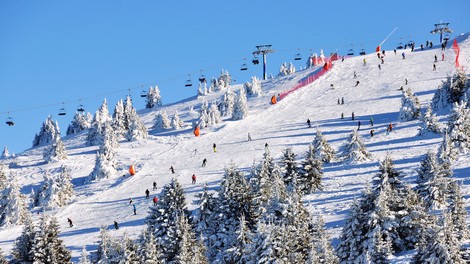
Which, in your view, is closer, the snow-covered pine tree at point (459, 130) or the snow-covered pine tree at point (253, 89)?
the snow-covered pine tree at point (459, 130)

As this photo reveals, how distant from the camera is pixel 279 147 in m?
68.7

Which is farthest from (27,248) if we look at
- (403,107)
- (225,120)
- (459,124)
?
(225,120)

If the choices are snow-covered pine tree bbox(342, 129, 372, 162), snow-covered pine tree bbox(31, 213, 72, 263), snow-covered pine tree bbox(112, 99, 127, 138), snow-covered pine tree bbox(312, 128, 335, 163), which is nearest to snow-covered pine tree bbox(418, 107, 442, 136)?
snow-covered pine tree bbox(342, 129, 372, 162)

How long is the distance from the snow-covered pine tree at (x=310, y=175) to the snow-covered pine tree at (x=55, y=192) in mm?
27925

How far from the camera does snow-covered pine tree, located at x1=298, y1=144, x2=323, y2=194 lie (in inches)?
1934

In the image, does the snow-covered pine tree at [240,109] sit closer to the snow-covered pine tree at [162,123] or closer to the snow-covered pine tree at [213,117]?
the snow-covered pine tree at [213,117]

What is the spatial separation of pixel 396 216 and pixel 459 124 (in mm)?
23496

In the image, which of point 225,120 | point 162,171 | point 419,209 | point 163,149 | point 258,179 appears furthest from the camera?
point 225,120

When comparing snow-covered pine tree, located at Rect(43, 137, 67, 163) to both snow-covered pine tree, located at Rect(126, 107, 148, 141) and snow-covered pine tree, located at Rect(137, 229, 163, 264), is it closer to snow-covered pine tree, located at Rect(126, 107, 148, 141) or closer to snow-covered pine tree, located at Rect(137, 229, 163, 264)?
snow-covered pine tree, located at Rect(126, 107, 148, 141)

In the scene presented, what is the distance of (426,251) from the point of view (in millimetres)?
25109

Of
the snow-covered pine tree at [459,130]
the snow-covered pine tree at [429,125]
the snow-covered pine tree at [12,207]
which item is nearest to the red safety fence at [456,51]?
the snow-covered pine tree at [429,125]

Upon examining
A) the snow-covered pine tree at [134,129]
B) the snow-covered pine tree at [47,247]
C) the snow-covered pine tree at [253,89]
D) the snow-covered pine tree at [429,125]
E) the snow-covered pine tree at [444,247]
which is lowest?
the snow-covered pine tree at [47,247]

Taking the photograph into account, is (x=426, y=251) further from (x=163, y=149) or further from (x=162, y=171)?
(x=163, y=149)

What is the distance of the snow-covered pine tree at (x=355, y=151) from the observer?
55844mm
